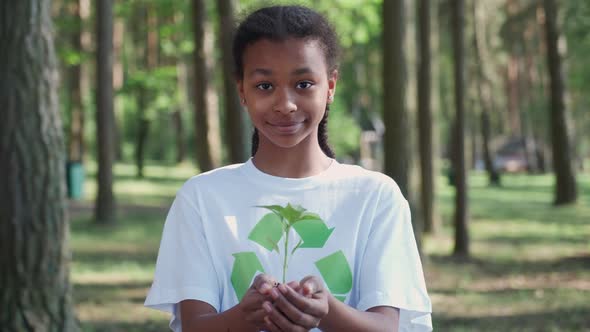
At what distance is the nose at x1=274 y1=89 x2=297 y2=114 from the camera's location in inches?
97.3

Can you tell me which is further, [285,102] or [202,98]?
[202,98]

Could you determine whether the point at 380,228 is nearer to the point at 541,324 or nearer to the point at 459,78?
the point at 541,324

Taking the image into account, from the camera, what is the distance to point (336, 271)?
245 centimetres

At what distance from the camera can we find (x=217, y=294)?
8.14 ft

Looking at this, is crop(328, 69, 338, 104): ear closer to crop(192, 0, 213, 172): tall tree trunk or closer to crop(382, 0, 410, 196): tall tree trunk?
crop(382, 0, 410, 196): tall tree trunk

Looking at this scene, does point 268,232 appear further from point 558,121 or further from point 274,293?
point 558,121

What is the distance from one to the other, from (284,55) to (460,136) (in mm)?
12907

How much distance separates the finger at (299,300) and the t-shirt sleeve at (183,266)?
0.40 m

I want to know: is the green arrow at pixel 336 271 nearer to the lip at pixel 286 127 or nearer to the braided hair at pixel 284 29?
the lip at pixel 286 127

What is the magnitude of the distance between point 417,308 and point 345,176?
1.33ft

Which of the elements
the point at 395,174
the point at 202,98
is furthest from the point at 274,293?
the point at 202,98

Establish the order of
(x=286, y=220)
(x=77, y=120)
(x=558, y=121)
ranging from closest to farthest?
(x=286, y=220), (x=558, y=121), (x=77, y=120)

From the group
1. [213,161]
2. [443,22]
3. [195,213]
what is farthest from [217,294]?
[443,22]

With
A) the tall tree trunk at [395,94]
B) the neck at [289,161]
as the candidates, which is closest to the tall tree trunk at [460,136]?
the tall tree trunk at [395,94]
